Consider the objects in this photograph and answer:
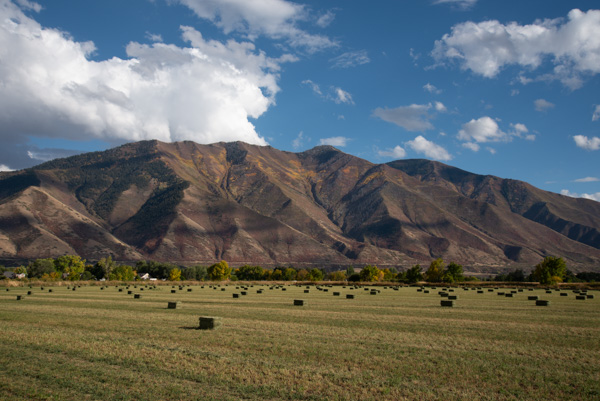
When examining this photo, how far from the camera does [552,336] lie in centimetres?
1972

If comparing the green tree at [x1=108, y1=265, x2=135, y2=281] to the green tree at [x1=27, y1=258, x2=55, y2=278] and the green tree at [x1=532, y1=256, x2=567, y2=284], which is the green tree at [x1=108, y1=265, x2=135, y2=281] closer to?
the green tree at [x1=27, y1=258, x2=55, y2=278]

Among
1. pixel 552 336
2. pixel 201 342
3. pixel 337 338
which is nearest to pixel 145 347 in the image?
pixel 201 342

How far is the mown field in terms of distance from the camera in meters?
11.6

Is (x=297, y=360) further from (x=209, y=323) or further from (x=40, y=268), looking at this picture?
(x=40, y=268)

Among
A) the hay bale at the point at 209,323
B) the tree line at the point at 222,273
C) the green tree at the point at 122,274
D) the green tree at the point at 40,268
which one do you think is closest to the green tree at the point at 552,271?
the tree line at the point at 222,273

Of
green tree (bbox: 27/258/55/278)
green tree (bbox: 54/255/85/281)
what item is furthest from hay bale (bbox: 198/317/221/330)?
green tree (bbox: 27/258/55/278)

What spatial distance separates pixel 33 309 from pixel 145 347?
1838 cm

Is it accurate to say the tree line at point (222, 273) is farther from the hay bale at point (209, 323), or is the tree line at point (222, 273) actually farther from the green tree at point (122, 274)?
the hay bale at point (209, 323)

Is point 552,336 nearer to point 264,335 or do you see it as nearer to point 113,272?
point 264,335

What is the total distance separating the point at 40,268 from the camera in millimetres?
162875

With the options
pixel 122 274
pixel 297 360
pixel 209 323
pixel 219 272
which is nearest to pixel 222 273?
pixel 219 272

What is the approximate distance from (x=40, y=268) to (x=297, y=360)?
578 feet

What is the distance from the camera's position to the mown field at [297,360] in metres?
11.6

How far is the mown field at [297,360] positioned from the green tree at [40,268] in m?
158
